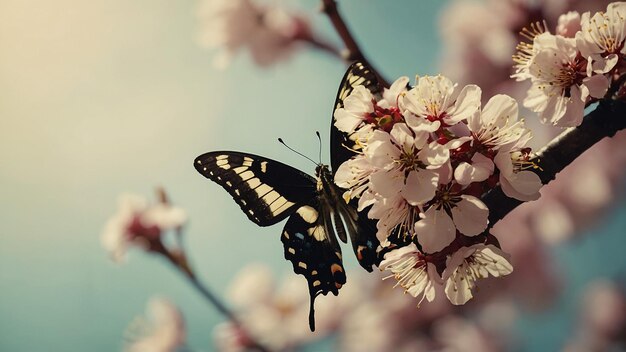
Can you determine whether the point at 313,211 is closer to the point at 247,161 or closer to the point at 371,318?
the point at 247,161

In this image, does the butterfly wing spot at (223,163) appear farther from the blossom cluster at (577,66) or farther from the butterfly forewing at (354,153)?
the blossom cluster at (577,66)

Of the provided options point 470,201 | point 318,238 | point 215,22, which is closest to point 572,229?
point 215,22

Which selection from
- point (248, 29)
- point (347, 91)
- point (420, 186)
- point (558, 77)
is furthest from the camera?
point (248, 29)

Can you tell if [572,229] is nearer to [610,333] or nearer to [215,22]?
[610,333]

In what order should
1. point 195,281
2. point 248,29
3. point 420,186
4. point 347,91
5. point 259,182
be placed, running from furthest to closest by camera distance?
point 248,29, point 195,281, point 259,182, point 347,91, point 420,186

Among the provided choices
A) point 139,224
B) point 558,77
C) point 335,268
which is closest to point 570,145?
point 558,77

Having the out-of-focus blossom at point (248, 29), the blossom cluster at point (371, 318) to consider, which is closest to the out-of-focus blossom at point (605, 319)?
the blossom cluster at point (371, 318)

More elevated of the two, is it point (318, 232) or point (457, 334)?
point (318, 232)
